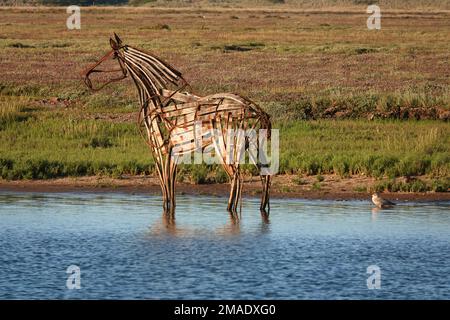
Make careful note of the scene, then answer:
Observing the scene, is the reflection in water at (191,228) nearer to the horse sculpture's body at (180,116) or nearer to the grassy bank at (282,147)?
the horse sculpture's body at (180,116)

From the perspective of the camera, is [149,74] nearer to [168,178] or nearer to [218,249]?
[168,178]

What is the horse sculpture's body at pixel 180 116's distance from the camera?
14039 mm

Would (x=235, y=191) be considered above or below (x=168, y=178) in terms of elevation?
below

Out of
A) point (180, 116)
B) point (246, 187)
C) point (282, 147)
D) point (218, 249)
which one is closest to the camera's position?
point (218, 249)

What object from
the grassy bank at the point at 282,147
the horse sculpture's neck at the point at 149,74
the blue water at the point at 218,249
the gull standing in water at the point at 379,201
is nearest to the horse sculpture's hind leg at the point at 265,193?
the blue water at the point at 218,249

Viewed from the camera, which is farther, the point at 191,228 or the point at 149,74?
the point at 149,74

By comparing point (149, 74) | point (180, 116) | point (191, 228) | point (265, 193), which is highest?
point (149, 74)

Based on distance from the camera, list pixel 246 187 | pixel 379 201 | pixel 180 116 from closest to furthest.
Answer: pixel 180 116 < pixel 379 201 < pixel 246 187

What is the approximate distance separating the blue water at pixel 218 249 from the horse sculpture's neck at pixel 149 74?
1659mm

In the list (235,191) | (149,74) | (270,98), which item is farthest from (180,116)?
(270,98)

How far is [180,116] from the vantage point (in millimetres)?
14375

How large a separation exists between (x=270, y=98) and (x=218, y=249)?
53.9ft

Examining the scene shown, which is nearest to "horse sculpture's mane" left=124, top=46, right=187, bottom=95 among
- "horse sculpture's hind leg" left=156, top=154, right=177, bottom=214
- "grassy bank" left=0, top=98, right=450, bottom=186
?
"horse sculpture's hind leg" left=156, top=154, right=177, bottom=214

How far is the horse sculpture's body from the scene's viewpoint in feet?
46.1
